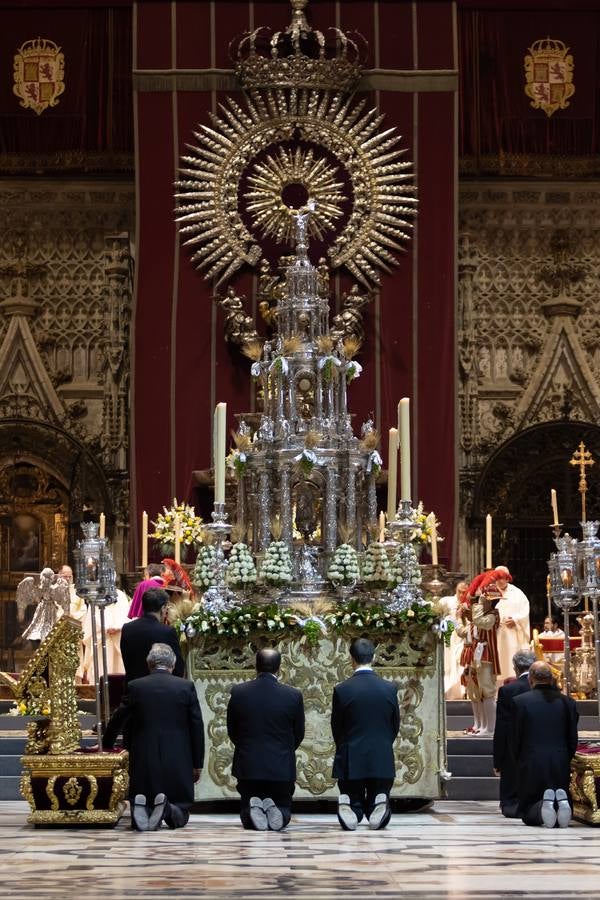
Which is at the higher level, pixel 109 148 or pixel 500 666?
pixel 109 148

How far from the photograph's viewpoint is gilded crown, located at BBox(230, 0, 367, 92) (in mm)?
19641

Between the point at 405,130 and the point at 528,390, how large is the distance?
357 cm

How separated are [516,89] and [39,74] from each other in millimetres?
5946

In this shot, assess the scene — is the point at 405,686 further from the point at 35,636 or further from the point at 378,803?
the point at 35,636

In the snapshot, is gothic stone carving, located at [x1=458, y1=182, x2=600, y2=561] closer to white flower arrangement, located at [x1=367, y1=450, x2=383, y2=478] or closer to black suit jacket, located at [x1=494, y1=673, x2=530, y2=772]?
white flower arrangement, located at [x1=367, y1=450, x2=383, y2=478]

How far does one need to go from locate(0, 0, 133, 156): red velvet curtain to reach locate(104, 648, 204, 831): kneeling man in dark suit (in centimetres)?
1264

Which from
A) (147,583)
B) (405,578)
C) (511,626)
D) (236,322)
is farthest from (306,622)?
(236,322)

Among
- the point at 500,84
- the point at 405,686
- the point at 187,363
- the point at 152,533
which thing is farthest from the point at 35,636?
the point at 500,84

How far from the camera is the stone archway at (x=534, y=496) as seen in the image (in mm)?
20703

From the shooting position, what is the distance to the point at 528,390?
21.1m

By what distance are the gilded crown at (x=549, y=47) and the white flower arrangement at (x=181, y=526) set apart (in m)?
7.79

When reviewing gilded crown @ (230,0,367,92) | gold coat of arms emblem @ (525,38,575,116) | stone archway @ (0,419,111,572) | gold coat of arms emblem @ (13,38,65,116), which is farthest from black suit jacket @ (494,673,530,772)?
gold coat of arms emblem @ (13,38,65,116)

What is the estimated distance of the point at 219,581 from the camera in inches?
449

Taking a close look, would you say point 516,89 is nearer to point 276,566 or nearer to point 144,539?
point 144,539
